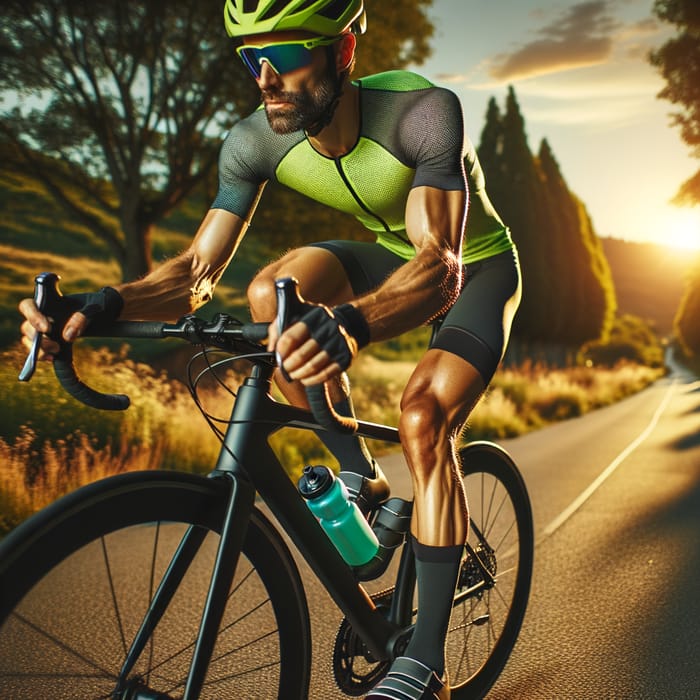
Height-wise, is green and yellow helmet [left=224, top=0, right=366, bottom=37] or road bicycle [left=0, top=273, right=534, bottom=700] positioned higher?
green and yellow helmet [left=224, top=0, right=366, bottom=37]

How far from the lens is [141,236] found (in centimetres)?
1509

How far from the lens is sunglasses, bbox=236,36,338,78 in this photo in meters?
2.31

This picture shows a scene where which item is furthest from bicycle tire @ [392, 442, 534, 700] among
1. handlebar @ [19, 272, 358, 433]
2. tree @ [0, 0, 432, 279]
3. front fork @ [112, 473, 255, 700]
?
tree @ [0, 0, 432, 279]

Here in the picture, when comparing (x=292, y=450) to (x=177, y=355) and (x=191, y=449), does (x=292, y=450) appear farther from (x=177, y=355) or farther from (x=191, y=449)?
(x=177, y=355)

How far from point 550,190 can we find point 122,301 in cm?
3837

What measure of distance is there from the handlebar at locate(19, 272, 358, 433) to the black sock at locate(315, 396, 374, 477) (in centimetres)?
85

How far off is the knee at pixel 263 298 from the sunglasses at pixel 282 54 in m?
0.74

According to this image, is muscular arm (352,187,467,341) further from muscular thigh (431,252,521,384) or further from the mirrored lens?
the mirrored lens

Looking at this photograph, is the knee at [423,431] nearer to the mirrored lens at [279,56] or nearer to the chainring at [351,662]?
the chainring at [351,662]

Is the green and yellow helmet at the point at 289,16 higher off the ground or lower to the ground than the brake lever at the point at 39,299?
higher

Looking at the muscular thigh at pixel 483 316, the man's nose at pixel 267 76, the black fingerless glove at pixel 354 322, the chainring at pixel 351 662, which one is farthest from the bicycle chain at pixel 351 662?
the man's nose at pixel 267 76

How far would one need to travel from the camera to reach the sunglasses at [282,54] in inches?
91.0

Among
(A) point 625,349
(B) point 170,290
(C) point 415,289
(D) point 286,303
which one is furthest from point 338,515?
(A) point 625,349

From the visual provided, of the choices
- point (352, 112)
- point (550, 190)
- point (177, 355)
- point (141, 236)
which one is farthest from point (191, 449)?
point (550, 190)
